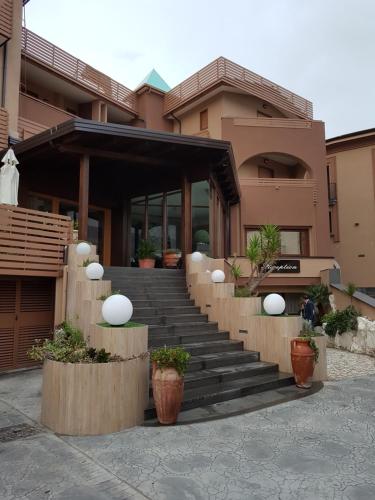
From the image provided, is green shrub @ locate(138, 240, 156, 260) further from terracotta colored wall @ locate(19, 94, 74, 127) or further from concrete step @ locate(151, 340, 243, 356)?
terracotta colored wall @ locate(19, 94, 74, 127)

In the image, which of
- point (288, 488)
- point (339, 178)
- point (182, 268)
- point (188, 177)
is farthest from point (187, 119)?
point (288, 488)

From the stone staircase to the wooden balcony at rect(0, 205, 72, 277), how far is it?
132cm

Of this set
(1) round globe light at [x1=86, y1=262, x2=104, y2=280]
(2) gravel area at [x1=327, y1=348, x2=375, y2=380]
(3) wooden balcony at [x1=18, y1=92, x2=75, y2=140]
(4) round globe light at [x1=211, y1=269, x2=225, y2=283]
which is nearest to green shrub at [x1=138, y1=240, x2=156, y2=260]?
(4) round globe light at [x1=211, y1=269, x2=225, y2=283]

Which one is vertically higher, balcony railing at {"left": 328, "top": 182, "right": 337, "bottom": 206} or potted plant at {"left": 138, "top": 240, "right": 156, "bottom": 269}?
balcony railing at {"left": 328, "top": 182, "right": 337, "bottom": 206}

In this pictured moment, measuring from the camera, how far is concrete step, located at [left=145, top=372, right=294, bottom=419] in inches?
224

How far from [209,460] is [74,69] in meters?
17.4

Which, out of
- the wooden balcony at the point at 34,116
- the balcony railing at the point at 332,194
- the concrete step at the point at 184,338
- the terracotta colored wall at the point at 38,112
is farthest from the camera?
the balcony railing at the point at 332,194

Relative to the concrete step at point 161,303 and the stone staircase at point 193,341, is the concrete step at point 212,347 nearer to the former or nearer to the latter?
the stone staircase at point 193,341

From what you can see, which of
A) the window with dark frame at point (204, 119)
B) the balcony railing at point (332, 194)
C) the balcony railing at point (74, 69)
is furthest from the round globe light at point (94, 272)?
the balcony railing at point (332, 194)

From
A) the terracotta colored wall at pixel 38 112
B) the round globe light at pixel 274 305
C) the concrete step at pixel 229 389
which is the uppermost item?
the terracotta colored wall at pixel 38 112

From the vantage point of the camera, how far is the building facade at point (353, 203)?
826 inches

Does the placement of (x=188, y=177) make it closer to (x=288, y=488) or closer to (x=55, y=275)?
(x=55, y=275)

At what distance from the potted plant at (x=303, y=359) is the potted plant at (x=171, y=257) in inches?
218

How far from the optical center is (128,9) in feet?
36.2
